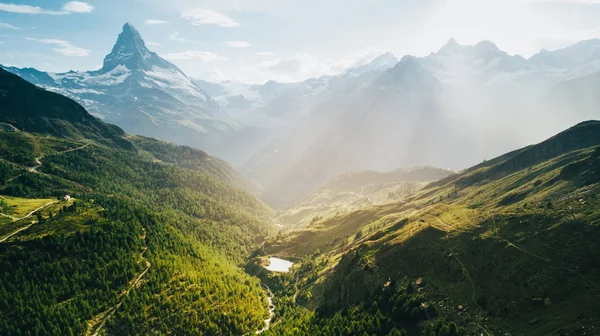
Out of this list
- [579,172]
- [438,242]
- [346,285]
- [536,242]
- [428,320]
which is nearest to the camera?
[428,320]

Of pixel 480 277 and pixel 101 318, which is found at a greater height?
pixel 480 277

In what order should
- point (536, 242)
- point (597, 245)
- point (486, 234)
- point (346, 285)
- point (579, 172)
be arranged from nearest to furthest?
point (597, 245) → point (536, 242) → point (486, 234) → point (346, 285) → point (579, 172)

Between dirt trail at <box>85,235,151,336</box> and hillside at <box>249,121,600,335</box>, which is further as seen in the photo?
dirt trail at <box>85,235,151,336</box>

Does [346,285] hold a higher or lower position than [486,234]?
lower

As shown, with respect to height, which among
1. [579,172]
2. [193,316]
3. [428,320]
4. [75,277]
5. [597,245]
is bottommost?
[193,316]

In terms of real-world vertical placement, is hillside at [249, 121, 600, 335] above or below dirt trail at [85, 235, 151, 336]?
above

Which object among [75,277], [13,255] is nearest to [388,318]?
[75,277]

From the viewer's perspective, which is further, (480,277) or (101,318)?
(101,318)

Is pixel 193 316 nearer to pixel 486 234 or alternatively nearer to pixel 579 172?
pixel 486 234

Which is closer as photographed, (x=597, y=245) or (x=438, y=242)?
(x=597, y=245)

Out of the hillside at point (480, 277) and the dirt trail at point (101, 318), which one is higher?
the hillside at point (480, 277)

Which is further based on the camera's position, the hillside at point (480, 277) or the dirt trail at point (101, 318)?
the dirt trail at point (101, 318)
